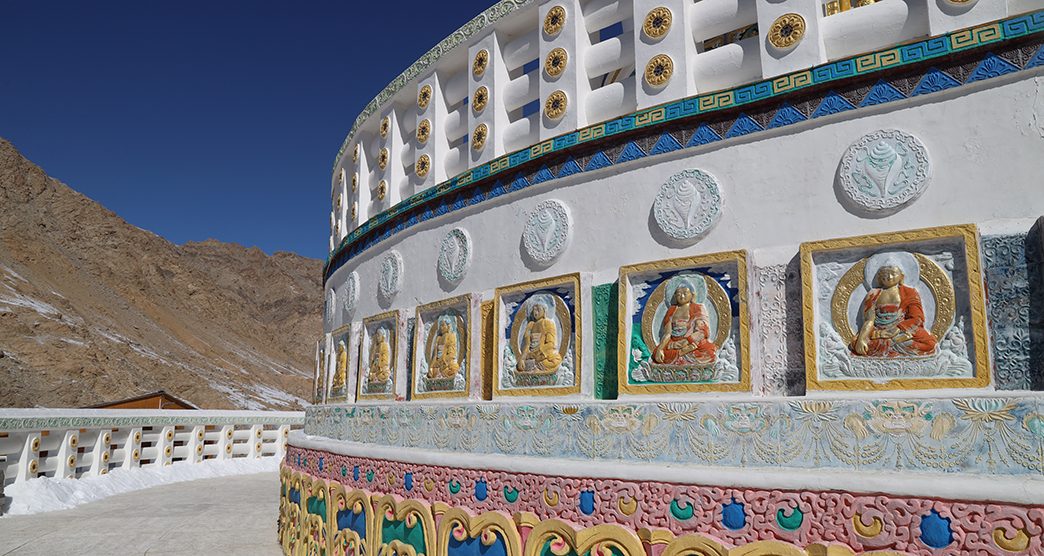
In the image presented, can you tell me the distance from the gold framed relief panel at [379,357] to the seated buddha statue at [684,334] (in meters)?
2.50

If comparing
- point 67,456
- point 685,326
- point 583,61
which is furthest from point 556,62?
point 67,456

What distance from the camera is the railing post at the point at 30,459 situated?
32.2ft

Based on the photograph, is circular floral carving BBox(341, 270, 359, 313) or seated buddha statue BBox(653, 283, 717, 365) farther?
circular floral carving BBox(341, 270, 359, 313)

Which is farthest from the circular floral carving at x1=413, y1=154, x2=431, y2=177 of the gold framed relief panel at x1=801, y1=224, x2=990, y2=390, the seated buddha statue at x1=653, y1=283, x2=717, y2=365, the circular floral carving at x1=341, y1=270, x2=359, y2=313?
the gold framed relief panel at x1=801, y1=224, x2=990, y2=390

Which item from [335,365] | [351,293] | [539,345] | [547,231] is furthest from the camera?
[335,365]

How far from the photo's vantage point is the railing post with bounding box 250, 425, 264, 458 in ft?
49.5

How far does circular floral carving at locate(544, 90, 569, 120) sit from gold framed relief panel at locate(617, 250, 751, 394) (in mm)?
1285

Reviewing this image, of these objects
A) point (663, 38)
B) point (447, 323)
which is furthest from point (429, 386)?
point (663, 38)

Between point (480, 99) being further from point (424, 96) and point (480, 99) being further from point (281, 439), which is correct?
point (281, 439)

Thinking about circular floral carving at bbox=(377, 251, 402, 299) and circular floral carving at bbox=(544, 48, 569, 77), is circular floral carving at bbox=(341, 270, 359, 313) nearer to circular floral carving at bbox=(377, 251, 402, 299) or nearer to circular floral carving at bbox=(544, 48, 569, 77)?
circular floral carving at bbox=(377, 251, 402, 299)

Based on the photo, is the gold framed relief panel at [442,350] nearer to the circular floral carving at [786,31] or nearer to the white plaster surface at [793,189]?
the white plaster surface at [793,189]

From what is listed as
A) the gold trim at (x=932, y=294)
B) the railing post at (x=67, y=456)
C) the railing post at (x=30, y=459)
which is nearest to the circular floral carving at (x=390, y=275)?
the gold trim at (x=932, y=294)

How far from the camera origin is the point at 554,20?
5078 mm

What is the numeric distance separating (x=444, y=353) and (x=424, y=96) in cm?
229
